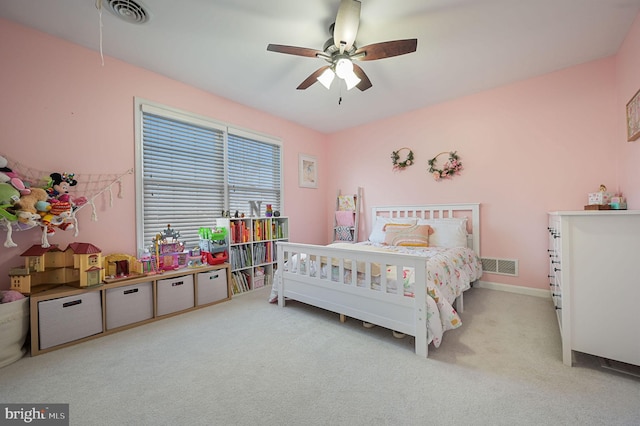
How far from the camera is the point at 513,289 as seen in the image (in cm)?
305

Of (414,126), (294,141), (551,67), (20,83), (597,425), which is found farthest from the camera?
(294,141)

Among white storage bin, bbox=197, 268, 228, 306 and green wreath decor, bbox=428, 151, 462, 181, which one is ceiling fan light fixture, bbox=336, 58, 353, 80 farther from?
white storage bin, bbox=197, 268, 228, 306

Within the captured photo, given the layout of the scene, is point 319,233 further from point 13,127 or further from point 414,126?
point 13,127

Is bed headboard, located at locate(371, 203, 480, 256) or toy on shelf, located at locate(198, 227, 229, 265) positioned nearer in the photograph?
toy on shelf, located at locate(198, 227, 229, 265)

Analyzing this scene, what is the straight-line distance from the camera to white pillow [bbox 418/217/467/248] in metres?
3.11

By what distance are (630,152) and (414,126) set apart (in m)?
2.21

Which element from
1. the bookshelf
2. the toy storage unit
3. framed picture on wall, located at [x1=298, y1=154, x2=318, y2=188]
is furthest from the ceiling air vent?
framed picture on wall, located at [x1=298, y1=154, x2=318, y2=188]

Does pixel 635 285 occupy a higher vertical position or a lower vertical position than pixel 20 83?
lower

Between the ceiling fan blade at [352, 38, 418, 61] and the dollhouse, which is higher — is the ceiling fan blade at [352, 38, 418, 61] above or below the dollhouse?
above

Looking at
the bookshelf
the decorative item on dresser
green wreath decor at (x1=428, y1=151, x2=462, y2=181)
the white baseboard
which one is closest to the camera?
the white baseboard

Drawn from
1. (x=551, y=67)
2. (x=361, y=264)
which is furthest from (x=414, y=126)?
(x=361, y=264)

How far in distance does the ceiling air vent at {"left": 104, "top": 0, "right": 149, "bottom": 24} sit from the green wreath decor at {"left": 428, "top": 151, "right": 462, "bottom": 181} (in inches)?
139

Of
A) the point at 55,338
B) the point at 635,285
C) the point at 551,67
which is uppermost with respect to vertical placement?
the point at 551,67

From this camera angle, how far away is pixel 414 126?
12.5ft
